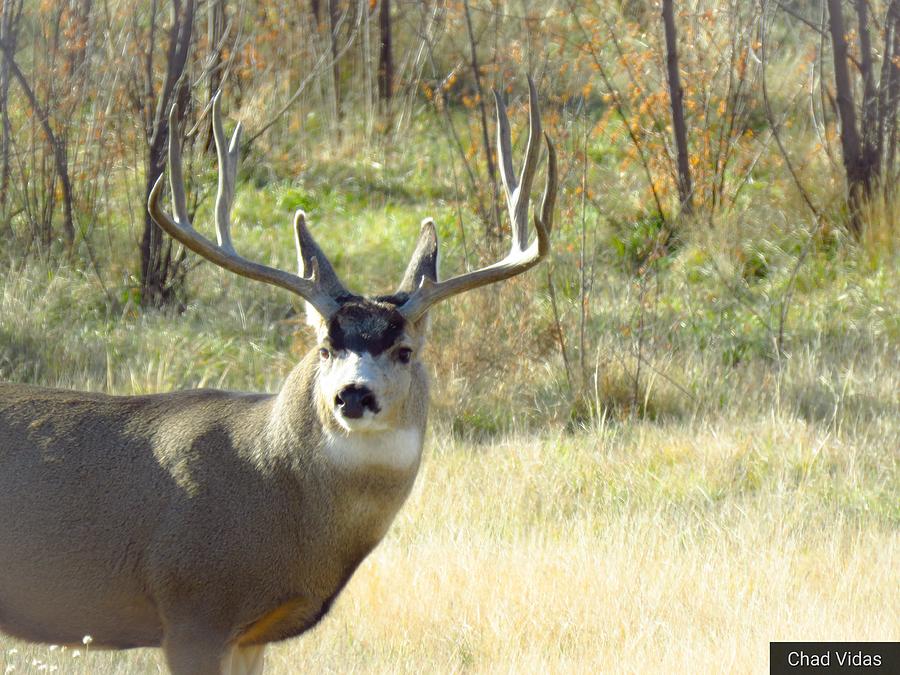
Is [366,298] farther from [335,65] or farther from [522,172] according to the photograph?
[335,65]

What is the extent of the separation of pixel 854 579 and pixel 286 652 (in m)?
2.24

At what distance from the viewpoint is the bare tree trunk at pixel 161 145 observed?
904cm

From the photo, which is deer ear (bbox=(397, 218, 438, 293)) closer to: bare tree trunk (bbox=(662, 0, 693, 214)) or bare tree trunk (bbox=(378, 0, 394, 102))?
bare tree trunk (bbox=(662, 0, 693, 214))

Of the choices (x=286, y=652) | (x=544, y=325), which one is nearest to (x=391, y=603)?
(x=286, y=652)

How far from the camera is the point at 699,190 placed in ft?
33.9

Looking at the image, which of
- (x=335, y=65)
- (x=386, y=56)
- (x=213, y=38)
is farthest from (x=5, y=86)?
(x=386, y=56)

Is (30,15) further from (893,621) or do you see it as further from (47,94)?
(893,621)

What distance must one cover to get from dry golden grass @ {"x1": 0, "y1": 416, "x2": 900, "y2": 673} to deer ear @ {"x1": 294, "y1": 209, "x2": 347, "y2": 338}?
4.11 feet

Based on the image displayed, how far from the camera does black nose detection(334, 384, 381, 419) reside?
4.04 metres

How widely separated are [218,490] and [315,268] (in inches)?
31.9

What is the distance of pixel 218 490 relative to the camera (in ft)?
13.8

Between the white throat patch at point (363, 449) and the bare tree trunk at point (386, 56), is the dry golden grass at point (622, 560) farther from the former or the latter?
the bare tree trunk at point (386, 56)

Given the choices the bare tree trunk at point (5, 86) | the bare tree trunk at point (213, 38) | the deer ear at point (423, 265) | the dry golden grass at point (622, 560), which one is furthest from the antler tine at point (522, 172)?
the bare tree trunk at point (5, 86)

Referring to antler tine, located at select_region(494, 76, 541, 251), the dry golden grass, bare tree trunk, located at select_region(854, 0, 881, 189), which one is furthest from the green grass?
antler tine, located at select_region(494, 76, 541, 251)
